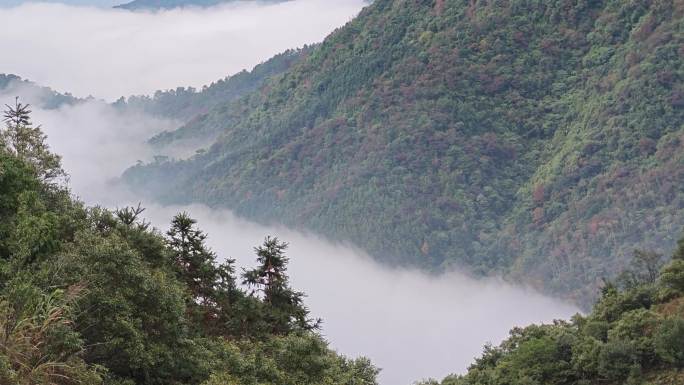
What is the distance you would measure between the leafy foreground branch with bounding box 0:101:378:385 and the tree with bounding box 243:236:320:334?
0.15 ft

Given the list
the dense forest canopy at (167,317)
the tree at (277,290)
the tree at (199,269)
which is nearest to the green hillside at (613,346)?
the dense forest canopy at (167,317)

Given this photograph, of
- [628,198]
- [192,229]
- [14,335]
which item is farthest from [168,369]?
[628,198]

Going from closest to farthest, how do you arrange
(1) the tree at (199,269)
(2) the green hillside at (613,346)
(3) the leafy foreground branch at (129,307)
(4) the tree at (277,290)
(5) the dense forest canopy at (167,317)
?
(3) the leafy foreground branch at (129,307) < (5) the dense forest canopy at (167,317) < (1) the tree at (199,269) < (4) the tree at (277,290) < (2) the green hillside at (613,346)

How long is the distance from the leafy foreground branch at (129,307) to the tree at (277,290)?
47mm

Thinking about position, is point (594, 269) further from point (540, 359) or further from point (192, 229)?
point (192, 229)

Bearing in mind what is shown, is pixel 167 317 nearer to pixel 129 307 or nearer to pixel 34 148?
pixel 129 307

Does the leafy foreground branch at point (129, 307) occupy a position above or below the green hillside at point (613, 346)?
below

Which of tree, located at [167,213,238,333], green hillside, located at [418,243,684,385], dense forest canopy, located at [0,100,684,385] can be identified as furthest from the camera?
green hillside, located at [418,243,684,385]

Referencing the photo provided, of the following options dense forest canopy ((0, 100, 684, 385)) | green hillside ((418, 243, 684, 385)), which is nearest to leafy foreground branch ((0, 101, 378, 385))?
dense forest canopy ((0, 100, 684, 385))

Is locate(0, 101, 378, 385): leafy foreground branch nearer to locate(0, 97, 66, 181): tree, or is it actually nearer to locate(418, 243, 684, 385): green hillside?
locate(0, 97, 66, 181): tree

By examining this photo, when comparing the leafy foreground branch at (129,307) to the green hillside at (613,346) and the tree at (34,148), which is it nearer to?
the tree at (34,148)

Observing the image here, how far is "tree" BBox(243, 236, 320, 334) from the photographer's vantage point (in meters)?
37.7

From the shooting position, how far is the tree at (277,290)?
124 ft

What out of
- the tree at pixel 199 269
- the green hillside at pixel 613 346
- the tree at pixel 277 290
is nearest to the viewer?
the tree at pixel 199 269
